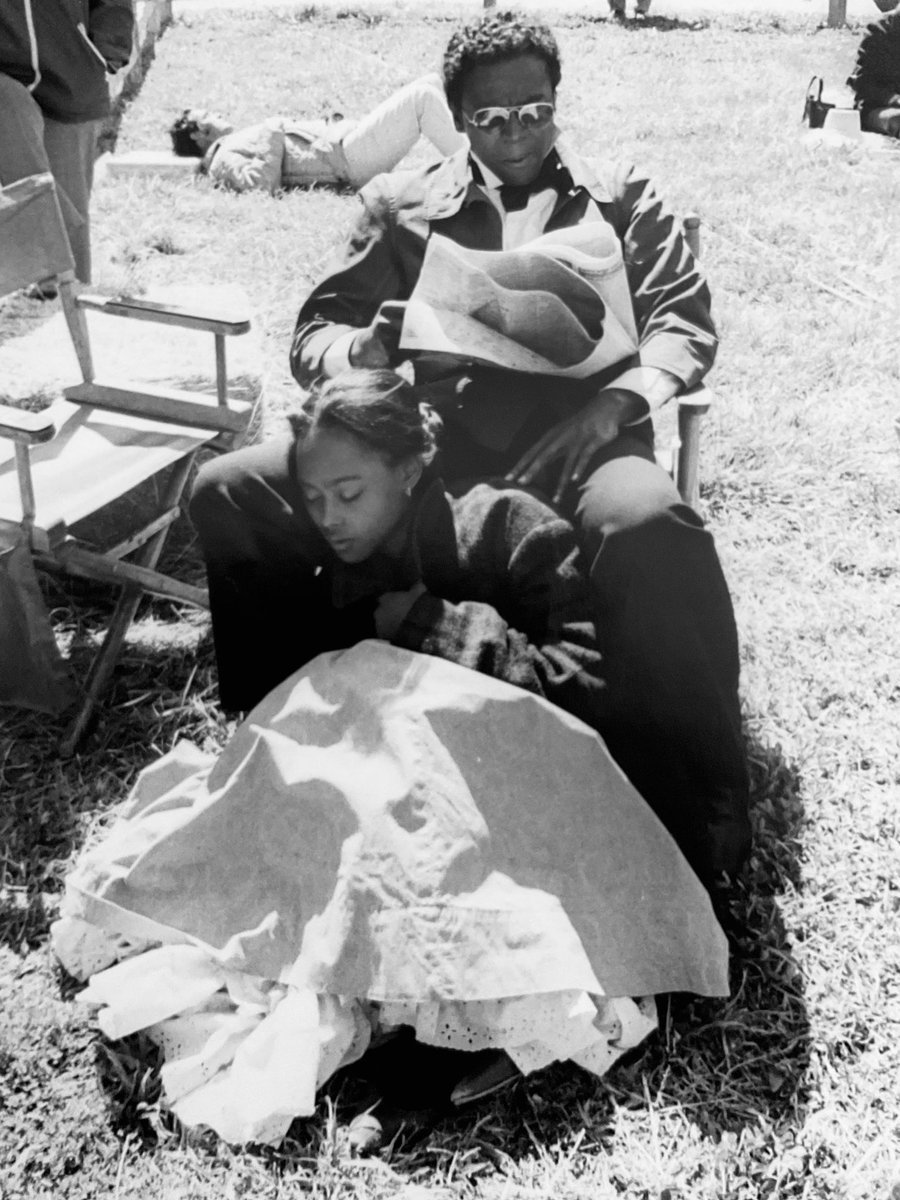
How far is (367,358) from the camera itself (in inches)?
132

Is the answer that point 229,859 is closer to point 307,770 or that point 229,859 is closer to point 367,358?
point 307,770

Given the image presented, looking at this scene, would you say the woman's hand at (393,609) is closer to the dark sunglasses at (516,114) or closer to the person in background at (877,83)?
the dark sunglasses at (516,114)

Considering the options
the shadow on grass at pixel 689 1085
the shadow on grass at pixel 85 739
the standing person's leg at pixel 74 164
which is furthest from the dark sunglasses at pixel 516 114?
the standing person's leg at pixel 74 164

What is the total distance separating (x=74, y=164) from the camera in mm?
6238

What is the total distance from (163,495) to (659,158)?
6.81 metres

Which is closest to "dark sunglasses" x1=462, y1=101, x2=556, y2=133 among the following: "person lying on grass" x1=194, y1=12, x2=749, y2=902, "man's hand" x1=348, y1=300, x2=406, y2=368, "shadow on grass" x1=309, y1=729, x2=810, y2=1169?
"person lying on grass" x1=194, y1=12, x2=749, y2=902

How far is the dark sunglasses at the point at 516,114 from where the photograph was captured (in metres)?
3.29

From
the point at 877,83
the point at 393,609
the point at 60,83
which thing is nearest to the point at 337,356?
the point at 393,609

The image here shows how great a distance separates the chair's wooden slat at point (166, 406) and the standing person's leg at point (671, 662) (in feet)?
5.85

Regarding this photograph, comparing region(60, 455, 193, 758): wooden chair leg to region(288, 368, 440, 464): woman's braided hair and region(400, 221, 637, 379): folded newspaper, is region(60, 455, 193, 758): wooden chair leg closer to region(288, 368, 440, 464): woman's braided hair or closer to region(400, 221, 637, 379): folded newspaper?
region(288, 368, 440, 464): woman's braided hair

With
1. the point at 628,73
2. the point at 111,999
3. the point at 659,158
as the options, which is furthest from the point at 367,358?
the point at 628,73

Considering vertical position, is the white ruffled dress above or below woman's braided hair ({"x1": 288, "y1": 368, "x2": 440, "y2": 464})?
below

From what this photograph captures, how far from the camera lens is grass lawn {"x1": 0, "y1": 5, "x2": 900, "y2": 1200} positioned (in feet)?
7.99

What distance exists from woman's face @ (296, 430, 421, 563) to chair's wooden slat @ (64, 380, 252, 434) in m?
1.40
